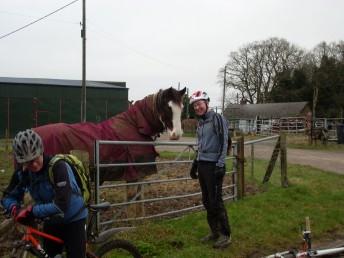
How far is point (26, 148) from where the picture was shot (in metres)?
3.36

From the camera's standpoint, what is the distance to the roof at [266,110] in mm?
62531

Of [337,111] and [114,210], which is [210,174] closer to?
[114,210]

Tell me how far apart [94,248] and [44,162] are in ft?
4.85

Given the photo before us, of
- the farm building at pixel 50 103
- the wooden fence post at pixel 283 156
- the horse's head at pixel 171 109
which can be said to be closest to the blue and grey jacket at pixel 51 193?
the horse's head at pixel 171 109

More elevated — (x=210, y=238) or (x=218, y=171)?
(x=218, y=171)

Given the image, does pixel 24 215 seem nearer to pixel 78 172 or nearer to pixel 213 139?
pixel 78 172

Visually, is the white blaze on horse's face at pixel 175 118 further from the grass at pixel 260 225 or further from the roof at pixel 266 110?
the roof at pixel 266 110

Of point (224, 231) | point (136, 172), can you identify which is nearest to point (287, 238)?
point (224, 231)

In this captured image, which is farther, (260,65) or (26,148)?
(260,65)

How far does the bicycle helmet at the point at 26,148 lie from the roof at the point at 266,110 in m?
58.9

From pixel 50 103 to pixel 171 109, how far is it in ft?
120

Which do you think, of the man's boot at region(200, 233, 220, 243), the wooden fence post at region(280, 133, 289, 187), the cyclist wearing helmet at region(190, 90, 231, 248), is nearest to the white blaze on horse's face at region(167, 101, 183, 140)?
the cyclist wearing helmet at region(190, 90, 231, 248)

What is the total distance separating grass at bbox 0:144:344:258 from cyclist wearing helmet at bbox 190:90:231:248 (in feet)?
0.82

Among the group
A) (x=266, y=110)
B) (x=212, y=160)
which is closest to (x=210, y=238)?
(x=212, y=160)
